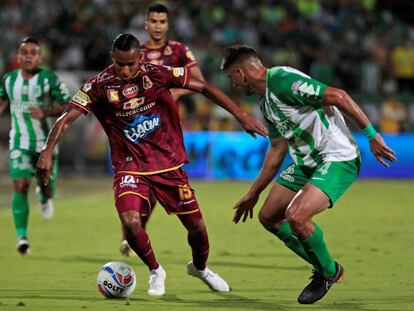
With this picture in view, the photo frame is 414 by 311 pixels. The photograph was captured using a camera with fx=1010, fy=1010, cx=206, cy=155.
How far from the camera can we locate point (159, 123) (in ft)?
29.7

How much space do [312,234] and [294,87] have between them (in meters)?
1.21

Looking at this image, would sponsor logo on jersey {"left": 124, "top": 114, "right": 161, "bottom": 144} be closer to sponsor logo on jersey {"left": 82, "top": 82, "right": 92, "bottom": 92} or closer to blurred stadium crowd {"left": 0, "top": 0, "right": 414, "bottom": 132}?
sponsor logo on jersey {"left": 82, "top": 82, "right": 92, "bottom": 92}

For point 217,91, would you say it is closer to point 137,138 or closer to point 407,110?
point 137,138

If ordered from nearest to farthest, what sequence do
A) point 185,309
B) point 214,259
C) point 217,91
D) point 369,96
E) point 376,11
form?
1. point 185,309
2. point 217,91
3. point 214,259
4. point 369,96
5. point 376,11

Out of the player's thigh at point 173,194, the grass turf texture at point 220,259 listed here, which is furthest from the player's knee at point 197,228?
the grass turf texture at point 220,259

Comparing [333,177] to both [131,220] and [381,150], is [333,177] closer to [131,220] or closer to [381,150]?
[381,150]

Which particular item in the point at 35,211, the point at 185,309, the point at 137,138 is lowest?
the point at 35,211

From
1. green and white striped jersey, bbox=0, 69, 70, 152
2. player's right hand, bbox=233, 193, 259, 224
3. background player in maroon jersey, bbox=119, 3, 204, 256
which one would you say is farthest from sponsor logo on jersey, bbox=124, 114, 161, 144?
green and white striped jersey, bbox=0, 69, 70, 152

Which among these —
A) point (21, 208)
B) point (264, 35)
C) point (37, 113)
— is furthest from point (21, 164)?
point (264, 35)

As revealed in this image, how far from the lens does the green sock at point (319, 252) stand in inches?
326

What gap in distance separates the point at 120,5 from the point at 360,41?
6.59 meters

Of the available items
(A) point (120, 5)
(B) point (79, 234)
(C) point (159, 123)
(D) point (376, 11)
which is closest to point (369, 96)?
(D) point (376, 11)

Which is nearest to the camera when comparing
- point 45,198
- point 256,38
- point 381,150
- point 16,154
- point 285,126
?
point 381,150

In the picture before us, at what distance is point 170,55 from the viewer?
1204 cm
